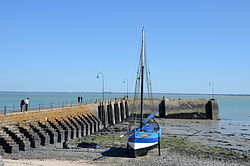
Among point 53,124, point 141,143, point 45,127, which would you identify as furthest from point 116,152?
point 53,124

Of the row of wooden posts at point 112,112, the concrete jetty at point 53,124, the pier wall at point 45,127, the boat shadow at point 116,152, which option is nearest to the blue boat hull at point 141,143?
the boat shadow at point 116,152

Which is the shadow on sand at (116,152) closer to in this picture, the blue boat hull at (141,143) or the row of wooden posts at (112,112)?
the blue boat hull at (141,143)

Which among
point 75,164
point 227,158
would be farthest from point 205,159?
point 75,164

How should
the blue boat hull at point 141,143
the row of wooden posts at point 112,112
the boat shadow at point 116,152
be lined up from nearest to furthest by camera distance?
1. the blue boat hull at point 141,143
2. the boat shadow at point 116,152
3. the row of wooden posts at point 112,112

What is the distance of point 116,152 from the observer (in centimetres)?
2534

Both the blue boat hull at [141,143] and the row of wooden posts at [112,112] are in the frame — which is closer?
the blue boat hull at [141,143]

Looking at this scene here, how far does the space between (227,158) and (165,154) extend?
17.4 ft

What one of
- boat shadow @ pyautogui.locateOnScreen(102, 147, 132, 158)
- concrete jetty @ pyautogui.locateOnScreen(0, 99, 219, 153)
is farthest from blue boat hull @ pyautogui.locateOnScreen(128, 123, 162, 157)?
concrete jetty @ pyautogui.locateOnScreen(0, 99, 219, 153)

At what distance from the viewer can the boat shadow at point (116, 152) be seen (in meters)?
24.2

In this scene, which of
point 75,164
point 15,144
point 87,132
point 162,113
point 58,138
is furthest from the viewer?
point 162,113

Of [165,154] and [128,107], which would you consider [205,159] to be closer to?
[165,154]

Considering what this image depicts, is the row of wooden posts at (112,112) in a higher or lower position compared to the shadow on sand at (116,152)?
higher

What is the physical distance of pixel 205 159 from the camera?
2364 cm

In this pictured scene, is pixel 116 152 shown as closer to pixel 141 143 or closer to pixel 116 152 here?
pixel 116 152
